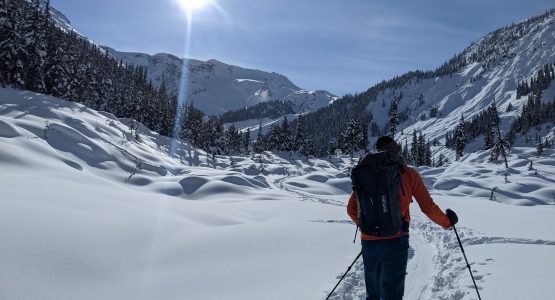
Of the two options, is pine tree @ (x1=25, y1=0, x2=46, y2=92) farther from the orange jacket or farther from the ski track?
the orange jacket

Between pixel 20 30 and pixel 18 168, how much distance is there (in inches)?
1570

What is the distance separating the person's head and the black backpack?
0.42ft

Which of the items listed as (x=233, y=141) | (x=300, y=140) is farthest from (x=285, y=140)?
(x=233, y=141)

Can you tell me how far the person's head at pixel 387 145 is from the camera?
16.5 ft

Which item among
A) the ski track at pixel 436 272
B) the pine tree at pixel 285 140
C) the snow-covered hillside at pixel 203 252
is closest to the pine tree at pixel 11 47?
the snow-covered hillside at pixel 203 252

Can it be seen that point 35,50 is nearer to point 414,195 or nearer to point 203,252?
point 203,252

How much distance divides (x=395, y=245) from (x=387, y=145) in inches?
48.2

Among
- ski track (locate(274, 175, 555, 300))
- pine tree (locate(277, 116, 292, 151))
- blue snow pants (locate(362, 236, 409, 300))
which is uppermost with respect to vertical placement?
pine tree (locate(277, 116, 292, 151))

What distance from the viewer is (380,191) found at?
477 centimetres

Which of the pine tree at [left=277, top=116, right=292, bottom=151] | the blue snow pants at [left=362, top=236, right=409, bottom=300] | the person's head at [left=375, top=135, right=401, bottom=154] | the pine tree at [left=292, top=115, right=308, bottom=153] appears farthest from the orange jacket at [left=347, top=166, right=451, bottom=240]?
the pine tree at [left=277, top=116, right=292, bottom=151]

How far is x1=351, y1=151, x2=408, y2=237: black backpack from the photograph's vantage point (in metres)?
4.78

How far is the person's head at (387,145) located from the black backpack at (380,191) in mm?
129

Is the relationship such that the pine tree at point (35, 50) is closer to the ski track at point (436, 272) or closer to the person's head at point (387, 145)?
the ski track at point (436, 272)

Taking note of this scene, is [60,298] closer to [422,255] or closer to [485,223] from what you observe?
[422,255]
